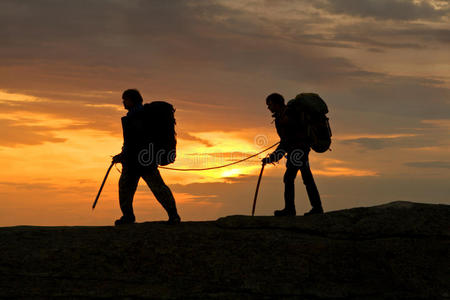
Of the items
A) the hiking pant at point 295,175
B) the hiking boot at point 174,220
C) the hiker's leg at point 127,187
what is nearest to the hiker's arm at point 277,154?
the hiking pant at point 295,175

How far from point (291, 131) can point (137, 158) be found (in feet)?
11.1

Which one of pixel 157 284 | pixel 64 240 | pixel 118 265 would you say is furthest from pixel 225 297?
pixel 64 240

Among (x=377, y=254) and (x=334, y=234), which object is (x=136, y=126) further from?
(x=377, y=254)

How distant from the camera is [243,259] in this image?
10477mm

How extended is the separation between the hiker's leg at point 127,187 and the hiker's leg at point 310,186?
364cm

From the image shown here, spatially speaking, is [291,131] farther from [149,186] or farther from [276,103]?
[149,186]

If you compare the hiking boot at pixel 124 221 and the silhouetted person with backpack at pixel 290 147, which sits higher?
the silhouetted person with backpack at pixel 290 147

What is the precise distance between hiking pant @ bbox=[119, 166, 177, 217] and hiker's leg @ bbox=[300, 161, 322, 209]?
2932 millimetres

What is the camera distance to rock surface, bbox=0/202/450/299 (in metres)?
9.75

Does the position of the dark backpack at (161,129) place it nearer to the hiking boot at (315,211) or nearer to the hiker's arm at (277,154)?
the hiker's arm at (277,154)

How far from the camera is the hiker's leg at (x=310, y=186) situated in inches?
493

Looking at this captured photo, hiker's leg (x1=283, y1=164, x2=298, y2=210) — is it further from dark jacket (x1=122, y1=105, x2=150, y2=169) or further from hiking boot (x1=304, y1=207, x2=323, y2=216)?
dark jacket (x1=122, y1=105, x2=150, y2=169)

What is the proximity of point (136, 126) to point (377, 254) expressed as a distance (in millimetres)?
5418

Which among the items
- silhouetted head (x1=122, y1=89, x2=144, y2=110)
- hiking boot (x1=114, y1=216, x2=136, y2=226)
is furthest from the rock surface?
silhouetted head (x1=122, y1=89, x2=144, y2=110)
